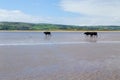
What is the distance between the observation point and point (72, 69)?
45.5 feet

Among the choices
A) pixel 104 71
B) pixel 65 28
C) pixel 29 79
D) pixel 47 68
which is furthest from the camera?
pixel 65 28

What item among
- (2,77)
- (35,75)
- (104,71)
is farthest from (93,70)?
(2,77)

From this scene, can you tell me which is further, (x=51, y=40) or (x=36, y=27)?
(x=36, y=27)

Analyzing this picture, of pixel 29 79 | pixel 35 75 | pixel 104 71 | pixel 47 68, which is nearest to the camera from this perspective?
pixel 29 79

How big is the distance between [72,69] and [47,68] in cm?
127

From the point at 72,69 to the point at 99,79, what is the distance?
2689 mm

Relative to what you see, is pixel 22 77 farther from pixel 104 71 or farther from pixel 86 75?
pixel 104 71

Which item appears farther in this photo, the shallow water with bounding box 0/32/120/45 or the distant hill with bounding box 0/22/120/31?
the distant hill with bounding box 0/22/120/31

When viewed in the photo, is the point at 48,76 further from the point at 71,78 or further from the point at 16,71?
the point at 16,71

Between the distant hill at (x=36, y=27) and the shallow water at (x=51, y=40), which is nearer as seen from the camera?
the shallow water at (x=51, y=40)

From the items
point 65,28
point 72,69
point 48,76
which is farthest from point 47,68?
point 65,28

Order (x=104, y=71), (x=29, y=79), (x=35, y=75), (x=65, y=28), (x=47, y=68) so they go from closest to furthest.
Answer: (x=29, y=79)
(x=35, y=75)
(x=104, y=71)
(x=47, y=68)
(x=65, y=28)

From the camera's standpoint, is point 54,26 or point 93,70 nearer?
point 93,70

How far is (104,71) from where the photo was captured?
13125mm
